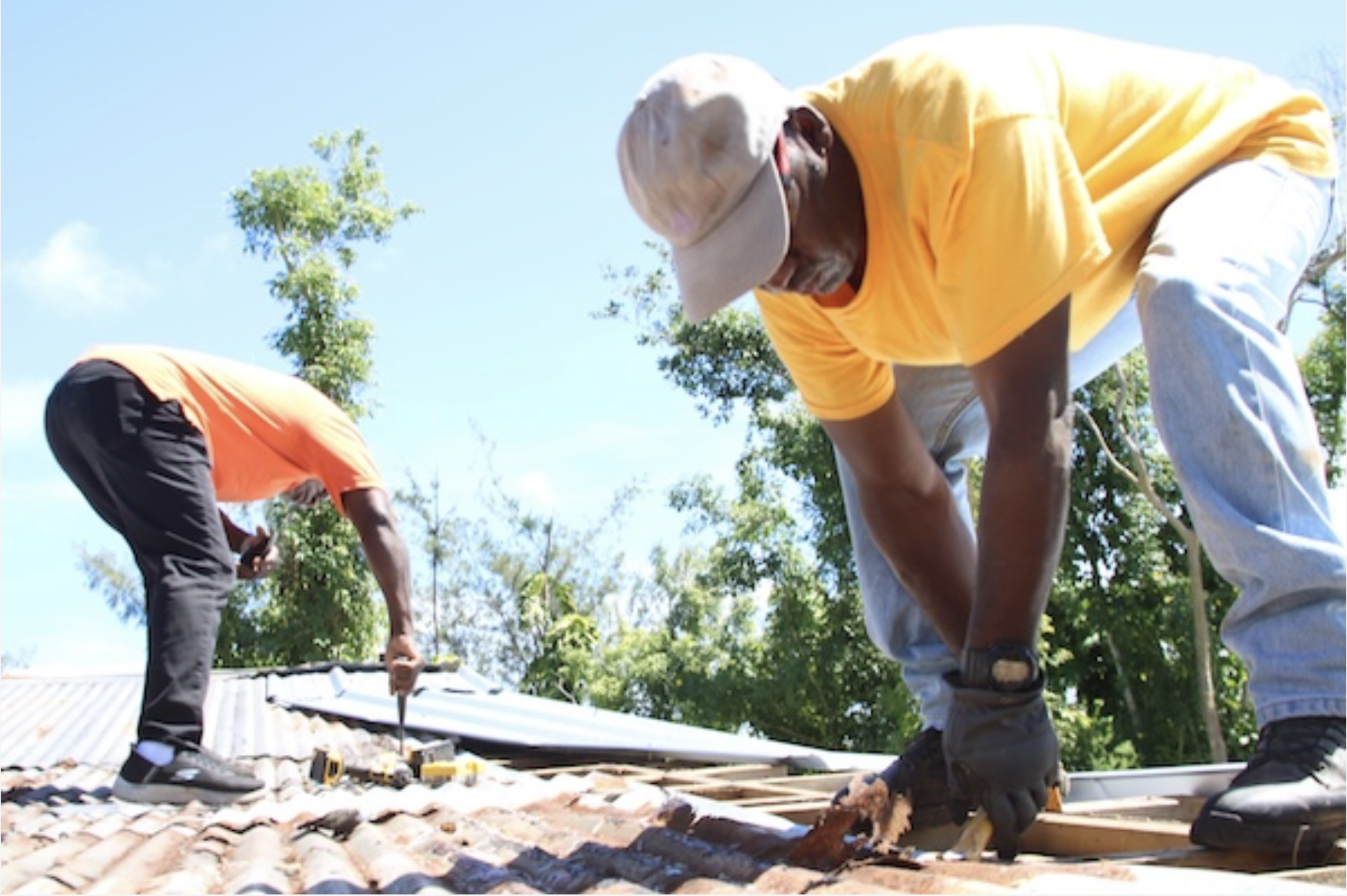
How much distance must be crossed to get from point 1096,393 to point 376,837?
46.1 feet

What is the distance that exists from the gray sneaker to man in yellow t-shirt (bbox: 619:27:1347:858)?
1.62 metres

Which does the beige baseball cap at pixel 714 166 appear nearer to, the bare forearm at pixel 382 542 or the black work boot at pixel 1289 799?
the black work boot at pixel 1289 799

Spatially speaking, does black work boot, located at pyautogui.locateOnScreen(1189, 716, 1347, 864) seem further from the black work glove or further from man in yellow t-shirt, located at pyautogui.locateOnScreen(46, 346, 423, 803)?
man in yellow t-shirt, located at pyautogui.locateOnScreen(46, 346, 423, 803)

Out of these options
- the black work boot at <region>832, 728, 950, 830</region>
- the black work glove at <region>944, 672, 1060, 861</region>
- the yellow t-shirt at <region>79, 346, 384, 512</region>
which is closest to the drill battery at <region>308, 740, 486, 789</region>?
the yellow t-shirt at <region>79, 346, 384, 512</region>

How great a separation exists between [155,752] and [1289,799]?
7.75 ft

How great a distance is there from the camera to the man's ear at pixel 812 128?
182 centimetres

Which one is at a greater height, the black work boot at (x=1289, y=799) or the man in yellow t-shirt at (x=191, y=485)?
the man in yellow t-shirt at (x=191, y=485)

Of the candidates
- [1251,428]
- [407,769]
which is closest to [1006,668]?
[1251,428]

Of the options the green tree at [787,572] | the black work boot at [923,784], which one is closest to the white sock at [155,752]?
the black work boot at [923,784]

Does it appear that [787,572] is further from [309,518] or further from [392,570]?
[392,570]

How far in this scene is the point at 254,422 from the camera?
11.2 ft

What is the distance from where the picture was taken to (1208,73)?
203 cm

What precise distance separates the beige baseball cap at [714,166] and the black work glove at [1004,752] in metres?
0.63

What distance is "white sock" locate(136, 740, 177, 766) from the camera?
9.41 feet
